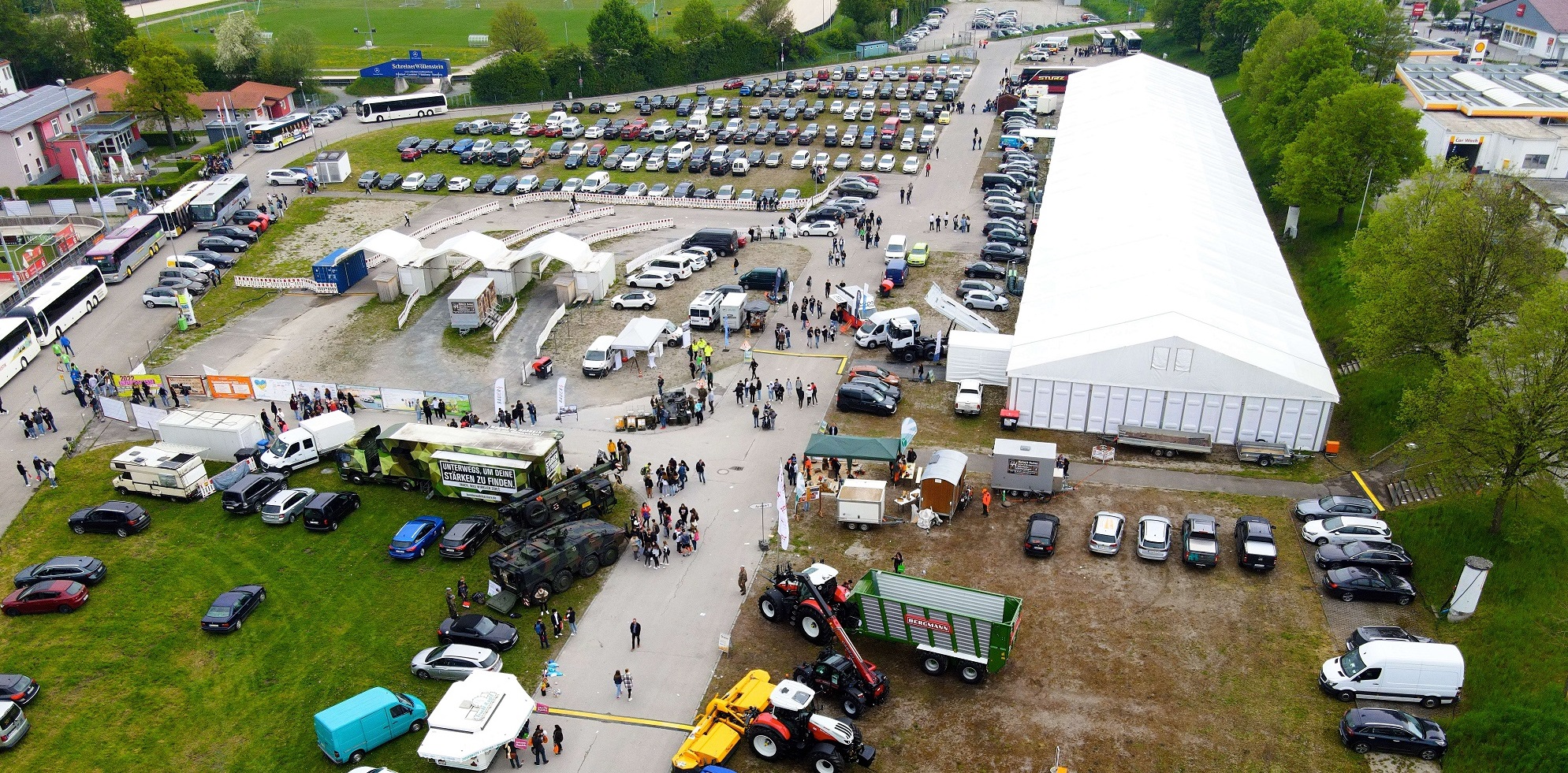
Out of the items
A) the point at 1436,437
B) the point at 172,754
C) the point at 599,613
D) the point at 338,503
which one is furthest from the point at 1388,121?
the point at 172,754

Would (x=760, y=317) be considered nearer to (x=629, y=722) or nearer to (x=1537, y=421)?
(x=629, y=722)

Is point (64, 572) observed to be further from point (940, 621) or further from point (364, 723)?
point (940, 621)

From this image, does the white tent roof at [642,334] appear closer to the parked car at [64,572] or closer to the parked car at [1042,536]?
the parked car at [1042,536]

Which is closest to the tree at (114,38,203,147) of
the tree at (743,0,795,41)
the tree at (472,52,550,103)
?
the tree at (472,52,550,103)

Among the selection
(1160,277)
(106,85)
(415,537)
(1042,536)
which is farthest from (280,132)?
(1042,536)

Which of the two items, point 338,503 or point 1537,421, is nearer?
point 1537,421

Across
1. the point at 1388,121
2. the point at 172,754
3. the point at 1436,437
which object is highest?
the point at 1388,121
